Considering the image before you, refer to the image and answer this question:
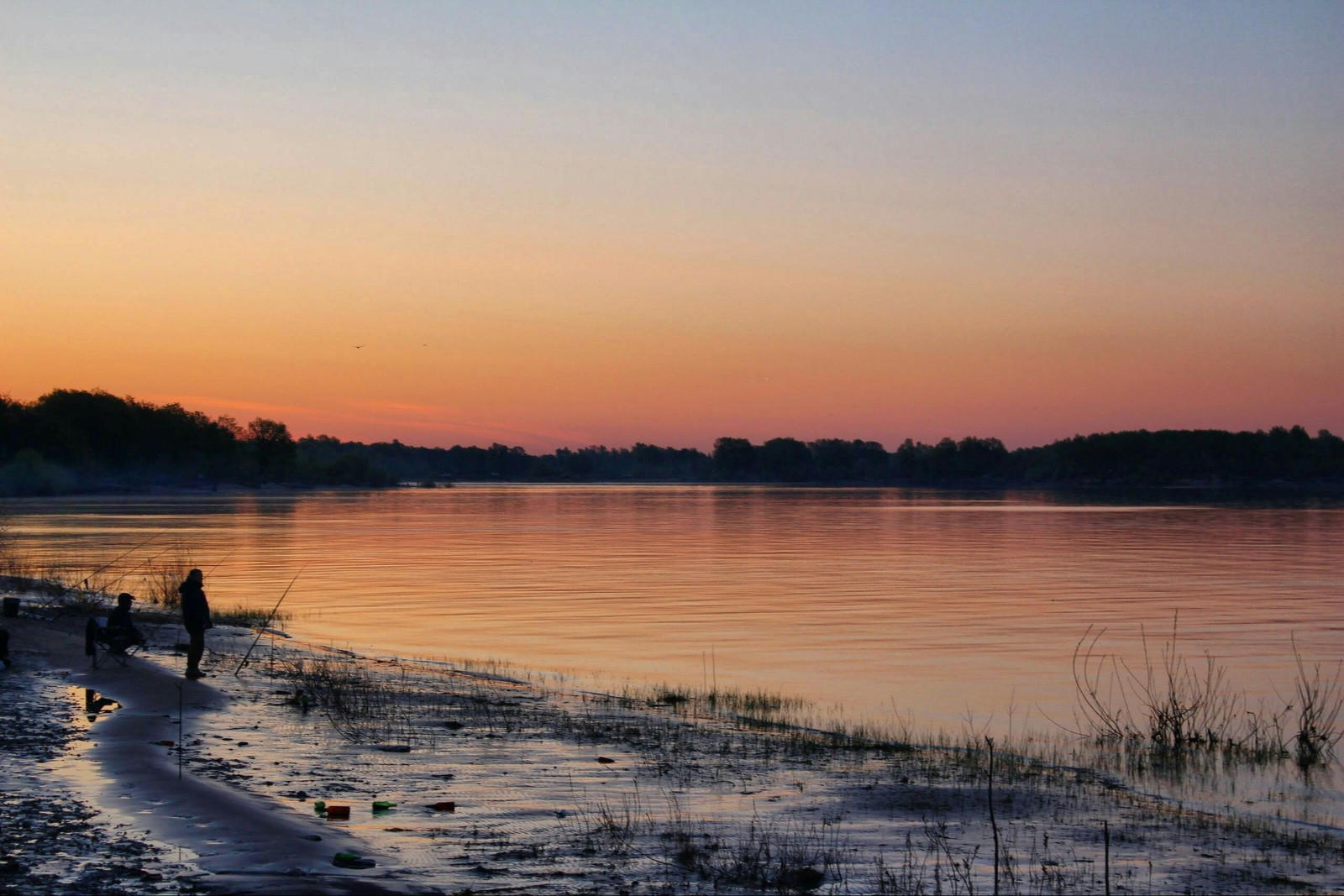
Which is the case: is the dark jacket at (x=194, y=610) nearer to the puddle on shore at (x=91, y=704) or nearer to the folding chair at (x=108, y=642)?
the folding chair at (x=108, y=642)

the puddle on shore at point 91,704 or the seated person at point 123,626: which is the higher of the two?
the seated person at point 123,626

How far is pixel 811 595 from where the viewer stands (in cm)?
4588

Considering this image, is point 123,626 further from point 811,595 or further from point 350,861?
point 811,595

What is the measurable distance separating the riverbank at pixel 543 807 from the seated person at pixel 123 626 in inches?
62.4

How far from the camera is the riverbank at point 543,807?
36.9ft

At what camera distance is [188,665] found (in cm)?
2245

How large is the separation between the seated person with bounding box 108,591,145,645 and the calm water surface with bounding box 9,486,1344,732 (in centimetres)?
819

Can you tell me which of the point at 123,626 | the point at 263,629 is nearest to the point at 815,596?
the point at 263,629

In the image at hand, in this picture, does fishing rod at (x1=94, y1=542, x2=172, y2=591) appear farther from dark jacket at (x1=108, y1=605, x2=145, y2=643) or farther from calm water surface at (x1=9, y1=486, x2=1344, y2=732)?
dark jacket at (x1=108, y1=605, x2=145, y2=643)

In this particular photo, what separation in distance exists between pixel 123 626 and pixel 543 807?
1332 centimetres

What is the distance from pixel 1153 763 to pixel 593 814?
937 centimetres

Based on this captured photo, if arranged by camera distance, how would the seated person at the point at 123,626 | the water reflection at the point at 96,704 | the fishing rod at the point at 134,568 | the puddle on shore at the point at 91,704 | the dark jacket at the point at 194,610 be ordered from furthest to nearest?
the fishing rod at the point at 134,568, the seated person at the point at 123,626, the dark jacket at the point at 194,610, the water reflection at the point at 96,704, the puddle on shore at the point at 91,704

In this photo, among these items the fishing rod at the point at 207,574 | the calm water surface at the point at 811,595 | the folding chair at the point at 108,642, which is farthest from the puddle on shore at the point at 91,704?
the calm water surface at the point at 811,595

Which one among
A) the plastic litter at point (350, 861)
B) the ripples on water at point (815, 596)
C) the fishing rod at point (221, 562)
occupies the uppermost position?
the plastic litter at point (350, 861)
